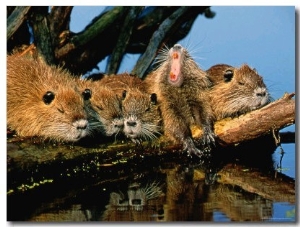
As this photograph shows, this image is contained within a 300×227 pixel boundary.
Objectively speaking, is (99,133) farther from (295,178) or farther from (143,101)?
(295,178)

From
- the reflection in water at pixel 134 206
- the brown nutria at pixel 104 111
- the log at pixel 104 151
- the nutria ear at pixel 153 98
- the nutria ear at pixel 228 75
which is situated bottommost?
the reflection in water at pixel 134 206

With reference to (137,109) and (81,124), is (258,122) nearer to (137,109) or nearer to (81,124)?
(137,109)

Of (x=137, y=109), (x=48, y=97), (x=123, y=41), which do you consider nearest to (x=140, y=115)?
(x=137, y=109)

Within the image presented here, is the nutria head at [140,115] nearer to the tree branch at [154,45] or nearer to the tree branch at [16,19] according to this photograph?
the tree branch at [154,45]

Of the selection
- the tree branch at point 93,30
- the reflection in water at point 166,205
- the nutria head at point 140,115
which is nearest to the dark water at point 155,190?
the reflection in water at point 166,205

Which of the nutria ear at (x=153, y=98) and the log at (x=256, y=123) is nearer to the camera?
the log at (x=256, y=123)

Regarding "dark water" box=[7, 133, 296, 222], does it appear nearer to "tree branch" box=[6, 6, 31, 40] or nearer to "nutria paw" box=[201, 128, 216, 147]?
"nutria paw" box=[201, 128, 216, 147]
